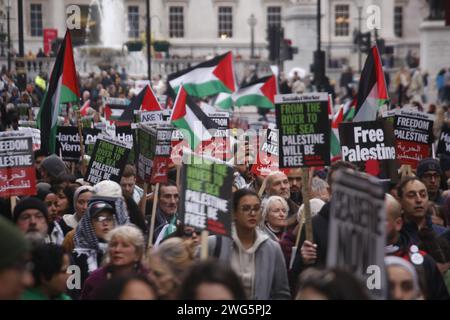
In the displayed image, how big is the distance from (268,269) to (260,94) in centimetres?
1425

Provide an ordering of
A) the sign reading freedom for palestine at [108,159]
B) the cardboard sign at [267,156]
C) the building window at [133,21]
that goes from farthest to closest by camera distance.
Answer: the building window at [133,21]
the cardboard sign at [267,156]
the sign reading freedom for palestine at [108,159]

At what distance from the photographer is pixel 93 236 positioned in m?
8.52

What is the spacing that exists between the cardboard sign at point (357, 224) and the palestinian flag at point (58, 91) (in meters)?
8.23

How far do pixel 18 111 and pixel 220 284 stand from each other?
1523cm

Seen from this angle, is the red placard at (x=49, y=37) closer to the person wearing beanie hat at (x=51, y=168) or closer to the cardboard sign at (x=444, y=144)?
the cardboard sign at (x=444, y=144)

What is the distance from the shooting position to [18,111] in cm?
1998

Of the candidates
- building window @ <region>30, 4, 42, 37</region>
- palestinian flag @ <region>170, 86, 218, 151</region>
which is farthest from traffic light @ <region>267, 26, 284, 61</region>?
building window @ <region>30, 4, 42, 37</region>

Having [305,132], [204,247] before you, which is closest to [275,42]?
[305,132]

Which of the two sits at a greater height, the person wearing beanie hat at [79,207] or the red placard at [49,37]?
the red placard at [49,37]

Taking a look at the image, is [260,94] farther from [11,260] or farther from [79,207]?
[11,260]

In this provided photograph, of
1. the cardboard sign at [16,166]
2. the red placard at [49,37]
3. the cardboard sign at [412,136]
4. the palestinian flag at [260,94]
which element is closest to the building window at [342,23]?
the red placard at [49,37]

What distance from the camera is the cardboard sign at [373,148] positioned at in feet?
35.9
